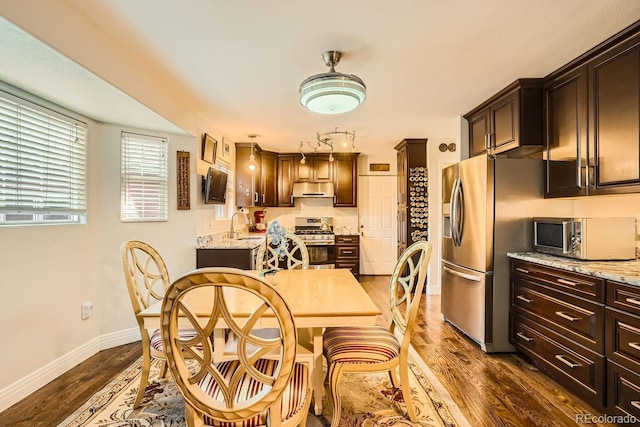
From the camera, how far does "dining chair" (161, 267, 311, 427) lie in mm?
951

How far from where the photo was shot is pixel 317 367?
5.57 ft

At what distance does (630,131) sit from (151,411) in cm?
340

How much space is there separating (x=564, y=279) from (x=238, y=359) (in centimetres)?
220

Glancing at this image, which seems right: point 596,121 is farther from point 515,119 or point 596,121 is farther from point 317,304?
point 317,304

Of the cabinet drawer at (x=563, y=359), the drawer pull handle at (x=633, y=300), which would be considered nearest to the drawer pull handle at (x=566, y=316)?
the cabinet drawer at (x=563, y=359)

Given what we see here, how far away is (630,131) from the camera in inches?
78.4

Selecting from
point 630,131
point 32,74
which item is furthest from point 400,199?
point 32,74

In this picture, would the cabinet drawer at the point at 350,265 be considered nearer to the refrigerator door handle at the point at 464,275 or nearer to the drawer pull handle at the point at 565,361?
the refrigerator door handle at the point at 464,275

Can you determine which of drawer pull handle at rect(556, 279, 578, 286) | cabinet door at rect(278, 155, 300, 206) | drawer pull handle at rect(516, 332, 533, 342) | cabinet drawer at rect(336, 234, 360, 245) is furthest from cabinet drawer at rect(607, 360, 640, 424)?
cabinet door at rect(278, 155, 300, 206)

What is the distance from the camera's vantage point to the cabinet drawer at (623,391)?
1.67 metres

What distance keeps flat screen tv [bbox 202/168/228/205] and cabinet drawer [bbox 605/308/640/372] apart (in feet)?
11.5

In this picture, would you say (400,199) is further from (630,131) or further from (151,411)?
(151,411)

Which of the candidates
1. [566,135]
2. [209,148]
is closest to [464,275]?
[566,135]

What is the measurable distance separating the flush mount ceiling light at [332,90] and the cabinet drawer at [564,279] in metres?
1.81
